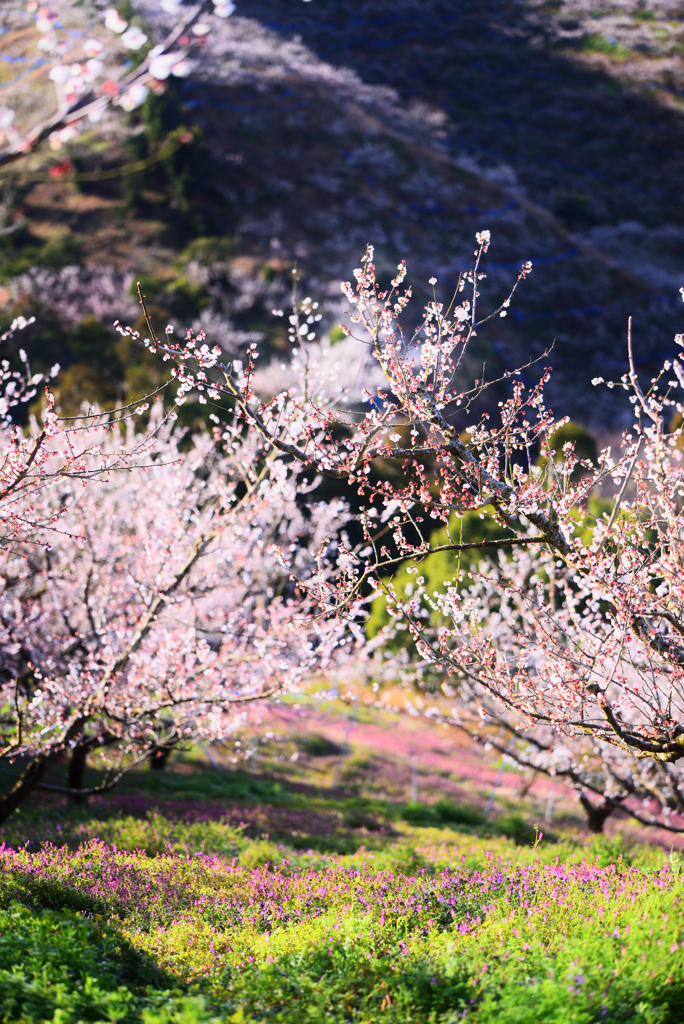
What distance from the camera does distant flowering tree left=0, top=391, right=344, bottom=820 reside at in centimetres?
705

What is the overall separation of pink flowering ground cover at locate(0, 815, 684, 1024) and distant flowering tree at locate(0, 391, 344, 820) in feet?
5.14

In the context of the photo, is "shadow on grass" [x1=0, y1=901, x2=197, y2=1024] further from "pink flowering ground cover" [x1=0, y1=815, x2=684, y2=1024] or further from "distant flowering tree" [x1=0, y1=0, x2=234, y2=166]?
"distant flowering tree" [x1=0, y1=0, x2=234, y2=166]

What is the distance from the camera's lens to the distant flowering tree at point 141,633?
7.05 m

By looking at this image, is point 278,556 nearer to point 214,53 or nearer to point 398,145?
point 398,145

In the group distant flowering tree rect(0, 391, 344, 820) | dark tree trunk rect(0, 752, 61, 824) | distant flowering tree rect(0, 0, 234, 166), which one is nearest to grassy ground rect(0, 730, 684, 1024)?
dark tree trunk rect(0, 752, 61, 824)

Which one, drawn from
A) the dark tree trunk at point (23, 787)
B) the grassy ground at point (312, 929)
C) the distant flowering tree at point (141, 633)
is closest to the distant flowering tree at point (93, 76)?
the distant flowering tree at point (141, 633)

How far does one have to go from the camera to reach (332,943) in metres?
4.35

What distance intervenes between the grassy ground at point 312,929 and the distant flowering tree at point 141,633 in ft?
4.25

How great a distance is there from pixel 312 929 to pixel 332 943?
367mm

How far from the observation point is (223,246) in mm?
43188

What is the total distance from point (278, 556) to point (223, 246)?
43.9 meters

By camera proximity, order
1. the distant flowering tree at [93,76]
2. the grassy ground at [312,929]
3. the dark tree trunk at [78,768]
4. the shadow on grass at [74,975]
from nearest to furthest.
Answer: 1. the distant flowering tree at [93,76]
2. the shadow on grass at [74,975]
3. the grassy ground at [312,929]
4. the dark tree trunk at [78,768]

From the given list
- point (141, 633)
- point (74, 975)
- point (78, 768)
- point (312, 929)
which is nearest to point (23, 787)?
point (78, 768)

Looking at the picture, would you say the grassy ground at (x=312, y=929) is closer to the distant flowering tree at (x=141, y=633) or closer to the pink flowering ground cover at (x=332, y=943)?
the pink flowering ground cover at (x=332, y=943)
